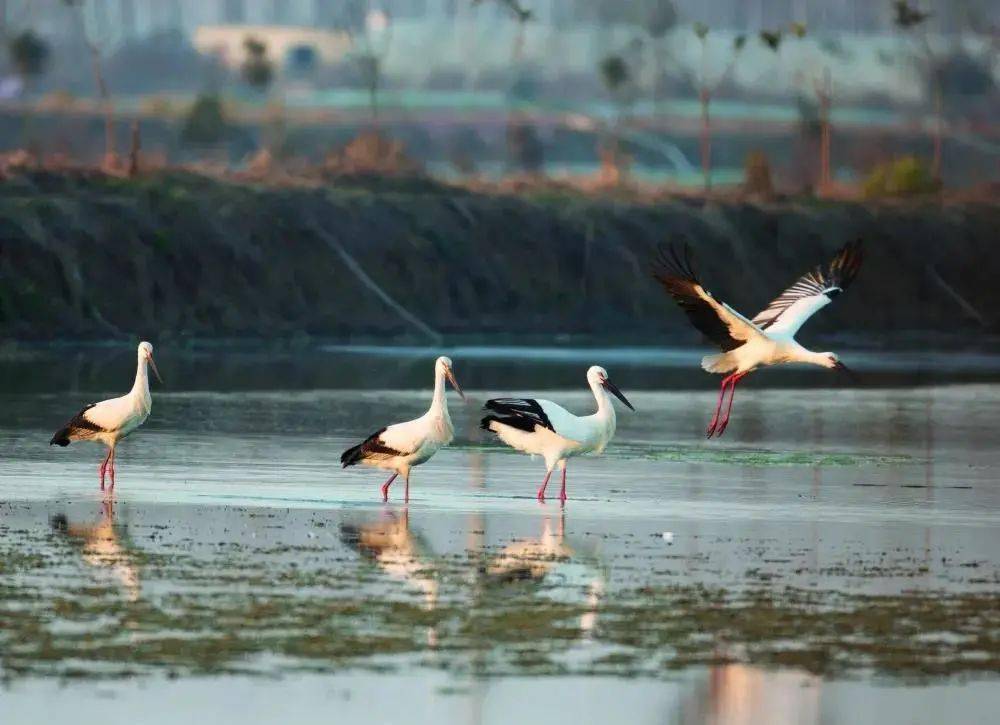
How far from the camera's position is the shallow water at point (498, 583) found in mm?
11875

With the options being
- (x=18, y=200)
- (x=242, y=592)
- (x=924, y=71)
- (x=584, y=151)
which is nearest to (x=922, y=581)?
(x=242, y=592)

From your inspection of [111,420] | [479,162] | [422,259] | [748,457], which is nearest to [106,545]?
[111,420]

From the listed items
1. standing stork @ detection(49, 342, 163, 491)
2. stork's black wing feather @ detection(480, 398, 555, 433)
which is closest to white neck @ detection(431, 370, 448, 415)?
stork's black wing feather @ detection(480, 398, 555, 433)

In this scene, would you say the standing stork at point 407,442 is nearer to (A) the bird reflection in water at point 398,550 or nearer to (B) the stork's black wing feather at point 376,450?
(B) the stork's black wing feather at point 376,450

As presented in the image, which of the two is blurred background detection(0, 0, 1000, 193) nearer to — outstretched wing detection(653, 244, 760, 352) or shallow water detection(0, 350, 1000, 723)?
outstretched wing detection(653, 244, 760, 352)

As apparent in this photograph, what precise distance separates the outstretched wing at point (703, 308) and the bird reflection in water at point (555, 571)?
5.00 meters

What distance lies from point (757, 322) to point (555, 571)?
11491 millimetres

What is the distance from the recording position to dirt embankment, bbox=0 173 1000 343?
159 feet

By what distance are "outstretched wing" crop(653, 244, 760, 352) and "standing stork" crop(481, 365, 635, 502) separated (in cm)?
207

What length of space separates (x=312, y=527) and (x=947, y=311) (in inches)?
1682

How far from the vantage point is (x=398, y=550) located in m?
16.3

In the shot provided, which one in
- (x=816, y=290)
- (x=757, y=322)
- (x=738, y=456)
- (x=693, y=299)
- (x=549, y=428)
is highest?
(x=693, y=299)

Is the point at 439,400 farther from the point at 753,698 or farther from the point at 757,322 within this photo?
the point at 757,322

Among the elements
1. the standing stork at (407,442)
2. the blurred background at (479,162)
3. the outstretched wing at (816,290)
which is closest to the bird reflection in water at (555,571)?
the standing stork at (407,442)
